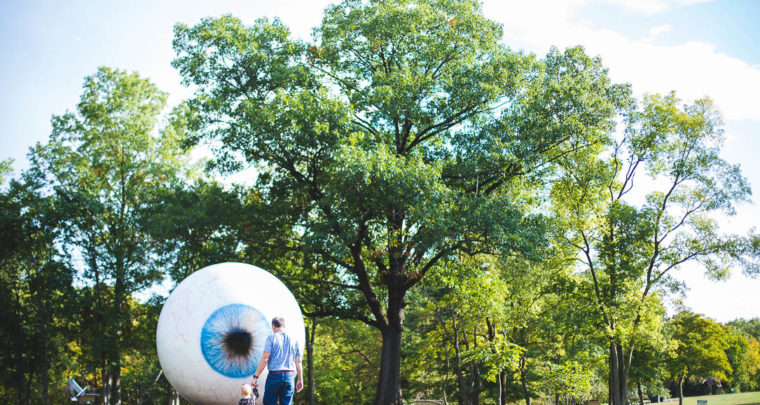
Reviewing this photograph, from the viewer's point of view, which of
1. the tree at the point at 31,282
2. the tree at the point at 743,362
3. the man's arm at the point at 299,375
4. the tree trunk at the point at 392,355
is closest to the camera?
the man's arm at the point at 299,375

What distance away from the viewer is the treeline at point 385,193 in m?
17.7

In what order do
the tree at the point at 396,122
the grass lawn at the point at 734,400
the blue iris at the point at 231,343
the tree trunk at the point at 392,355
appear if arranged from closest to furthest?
1. the blue iris at the point at 231,343
2. the tree at the point at 396,122
3. the tree trunk at the point at 392,355
4. the grass lawn at the point at 734,400

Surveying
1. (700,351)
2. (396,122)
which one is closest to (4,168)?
(396,122)

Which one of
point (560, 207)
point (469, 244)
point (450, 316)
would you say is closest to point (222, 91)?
point (469, 244)

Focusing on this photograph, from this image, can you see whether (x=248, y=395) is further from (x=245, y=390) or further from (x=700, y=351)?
(x=700, y=351)

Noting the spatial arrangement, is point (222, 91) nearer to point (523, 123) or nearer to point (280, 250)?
point (280, 250)

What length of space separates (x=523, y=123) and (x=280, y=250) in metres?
10.7

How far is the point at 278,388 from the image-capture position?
8117mm

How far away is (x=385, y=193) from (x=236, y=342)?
8052 millimetres

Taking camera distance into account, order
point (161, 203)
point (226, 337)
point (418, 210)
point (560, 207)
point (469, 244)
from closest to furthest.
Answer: point (226, 337), point (418, 210), point (469, 244), point (161, 203), point (560, 207)

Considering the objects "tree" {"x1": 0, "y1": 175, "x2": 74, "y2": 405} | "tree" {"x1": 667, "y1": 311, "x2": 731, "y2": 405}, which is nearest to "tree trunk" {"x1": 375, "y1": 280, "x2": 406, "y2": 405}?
"tree" {"x1": 0, "y1": 175, "x2": 74, "y2": 405}

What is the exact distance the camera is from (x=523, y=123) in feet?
61.9

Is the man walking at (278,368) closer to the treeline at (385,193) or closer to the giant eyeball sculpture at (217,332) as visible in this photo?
the giant eyeball sculpture at (217,332)

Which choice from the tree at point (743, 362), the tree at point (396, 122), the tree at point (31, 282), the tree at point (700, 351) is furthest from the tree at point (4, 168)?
the tree at point (743, 362)
